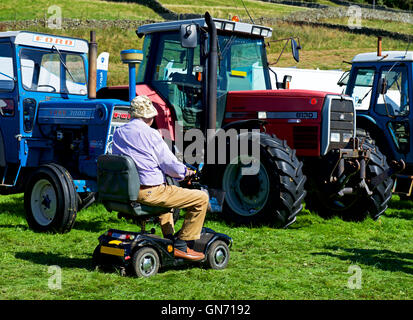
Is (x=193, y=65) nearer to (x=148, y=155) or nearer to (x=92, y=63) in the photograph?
(x=92, y=63)

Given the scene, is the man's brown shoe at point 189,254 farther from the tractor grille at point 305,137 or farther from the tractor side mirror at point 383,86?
the tractor side mirror at point 383,86

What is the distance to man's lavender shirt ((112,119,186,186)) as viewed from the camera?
589cm

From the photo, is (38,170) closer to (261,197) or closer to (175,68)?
(175,68)

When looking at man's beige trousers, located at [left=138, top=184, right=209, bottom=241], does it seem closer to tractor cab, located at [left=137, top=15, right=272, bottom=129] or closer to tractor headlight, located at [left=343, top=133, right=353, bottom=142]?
tractor cab, located at [left=137, top=15, right=272, bottom=129]

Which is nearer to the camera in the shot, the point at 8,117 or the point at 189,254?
the point at 189,254

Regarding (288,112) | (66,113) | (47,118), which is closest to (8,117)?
(47,118)

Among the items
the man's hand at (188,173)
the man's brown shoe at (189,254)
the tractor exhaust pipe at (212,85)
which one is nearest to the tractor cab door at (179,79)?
the tractor exhaust pipe at (212,85)

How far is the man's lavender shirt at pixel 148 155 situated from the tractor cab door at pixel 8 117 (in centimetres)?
400

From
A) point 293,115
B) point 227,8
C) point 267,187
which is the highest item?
point 227,8

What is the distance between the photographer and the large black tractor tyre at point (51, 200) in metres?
8.00

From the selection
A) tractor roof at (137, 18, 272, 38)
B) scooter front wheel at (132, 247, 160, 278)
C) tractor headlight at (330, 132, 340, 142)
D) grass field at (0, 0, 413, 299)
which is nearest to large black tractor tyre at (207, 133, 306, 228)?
grass field at (0, 0, 413, 299)

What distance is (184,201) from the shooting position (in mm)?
5938

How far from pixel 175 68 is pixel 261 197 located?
2.21 meters

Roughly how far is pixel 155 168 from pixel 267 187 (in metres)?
2.92
